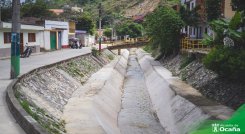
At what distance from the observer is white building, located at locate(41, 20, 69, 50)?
56.5 m

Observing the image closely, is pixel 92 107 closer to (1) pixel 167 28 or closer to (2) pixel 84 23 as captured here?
(1) pixel 167 28

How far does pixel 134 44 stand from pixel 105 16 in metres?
63.9

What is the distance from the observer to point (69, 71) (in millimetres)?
31453

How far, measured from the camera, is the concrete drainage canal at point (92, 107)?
16.2 metres

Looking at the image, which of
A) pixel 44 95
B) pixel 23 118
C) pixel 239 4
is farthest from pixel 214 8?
pixel 23 118

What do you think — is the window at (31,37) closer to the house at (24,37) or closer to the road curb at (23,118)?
the house at (24,37)

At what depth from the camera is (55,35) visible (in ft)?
200

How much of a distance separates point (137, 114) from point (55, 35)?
39128 mm

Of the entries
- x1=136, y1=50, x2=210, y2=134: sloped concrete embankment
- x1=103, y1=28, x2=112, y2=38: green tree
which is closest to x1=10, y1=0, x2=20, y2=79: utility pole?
x1=136, y1=50, x2=210, y2=134: sloped concrete embankment

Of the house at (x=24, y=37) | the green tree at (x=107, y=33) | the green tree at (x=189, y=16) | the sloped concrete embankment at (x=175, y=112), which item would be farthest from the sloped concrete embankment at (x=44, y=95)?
the green tree at (x=107, y=33)

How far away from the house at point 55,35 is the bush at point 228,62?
3480 cm

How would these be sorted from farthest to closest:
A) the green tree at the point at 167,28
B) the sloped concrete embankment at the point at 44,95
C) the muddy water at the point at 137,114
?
the green tree at the point at 167,28 < the muddy water at the point at 137,114 < the sloped concrete embankment at the point at 44,95

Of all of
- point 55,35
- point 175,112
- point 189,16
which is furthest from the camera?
point 55,35

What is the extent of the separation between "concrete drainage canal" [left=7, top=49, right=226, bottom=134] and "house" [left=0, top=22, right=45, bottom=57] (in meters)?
9.43
